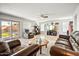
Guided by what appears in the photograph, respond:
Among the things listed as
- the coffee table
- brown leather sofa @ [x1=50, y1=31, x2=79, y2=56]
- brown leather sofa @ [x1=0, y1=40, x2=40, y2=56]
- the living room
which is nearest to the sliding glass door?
the living room

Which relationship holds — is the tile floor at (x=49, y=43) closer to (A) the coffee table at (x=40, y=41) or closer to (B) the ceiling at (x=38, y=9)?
(A) the coffee table at (x=40, y=41)

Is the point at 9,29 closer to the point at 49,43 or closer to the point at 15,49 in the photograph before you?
the point at 15,49

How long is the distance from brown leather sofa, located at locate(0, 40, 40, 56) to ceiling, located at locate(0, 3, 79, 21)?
59 cm

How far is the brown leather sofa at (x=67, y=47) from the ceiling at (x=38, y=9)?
51cm

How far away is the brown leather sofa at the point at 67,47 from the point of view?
1.78 meters

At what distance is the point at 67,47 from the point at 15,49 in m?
1.07

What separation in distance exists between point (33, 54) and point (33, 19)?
0.77 m

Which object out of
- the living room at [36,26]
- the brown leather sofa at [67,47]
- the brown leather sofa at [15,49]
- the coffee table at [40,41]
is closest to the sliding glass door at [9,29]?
the living room at [36,26]

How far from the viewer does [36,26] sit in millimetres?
2363

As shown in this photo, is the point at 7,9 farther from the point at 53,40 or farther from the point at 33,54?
the point at 53,40

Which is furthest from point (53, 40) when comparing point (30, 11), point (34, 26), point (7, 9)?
point (7, 9)

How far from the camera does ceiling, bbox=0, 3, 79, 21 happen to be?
2023mm

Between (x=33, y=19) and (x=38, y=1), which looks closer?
(x=38, y=1)

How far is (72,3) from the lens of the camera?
6.42ft
